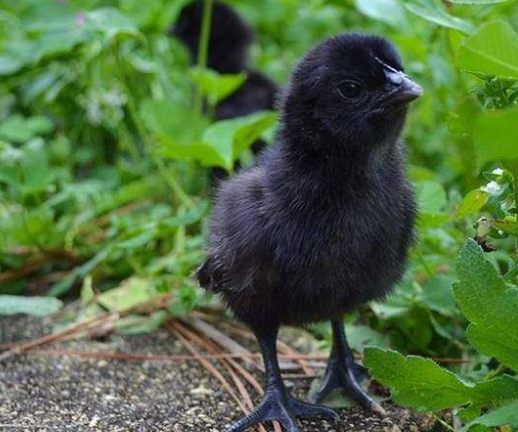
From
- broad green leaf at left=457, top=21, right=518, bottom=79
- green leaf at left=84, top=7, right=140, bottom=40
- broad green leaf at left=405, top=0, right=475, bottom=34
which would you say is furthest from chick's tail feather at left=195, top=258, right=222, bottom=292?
green leaf at left=84, top=7, right=140, bottom=40

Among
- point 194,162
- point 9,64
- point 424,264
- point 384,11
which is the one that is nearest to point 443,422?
point 424,264

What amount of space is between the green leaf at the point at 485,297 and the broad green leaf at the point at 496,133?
490 millimetres

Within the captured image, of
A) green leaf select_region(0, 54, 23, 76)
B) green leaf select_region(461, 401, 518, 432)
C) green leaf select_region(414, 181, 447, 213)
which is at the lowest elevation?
green leaf select_region(0, 54, 23, 76)

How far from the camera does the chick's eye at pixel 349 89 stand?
2256 mm

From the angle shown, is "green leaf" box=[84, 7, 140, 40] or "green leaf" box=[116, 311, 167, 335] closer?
"green leaf" box=[116, 311, 167, 335]

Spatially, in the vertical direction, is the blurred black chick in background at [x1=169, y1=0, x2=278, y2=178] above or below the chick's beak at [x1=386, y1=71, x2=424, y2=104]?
below

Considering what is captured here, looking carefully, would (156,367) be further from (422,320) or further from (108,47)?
(108,47)

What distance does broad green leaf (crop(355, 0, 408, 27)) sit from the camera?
3572 mm

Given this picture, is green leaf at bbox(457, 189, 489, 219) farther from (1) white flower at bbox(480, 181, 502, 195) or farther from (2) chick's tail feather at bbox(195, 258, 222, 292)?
(2) chick's tail feather at bbox(195, 258, 222, 292)

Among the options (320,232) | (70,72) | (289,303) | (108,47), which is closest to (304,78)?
Answer: (320,232)

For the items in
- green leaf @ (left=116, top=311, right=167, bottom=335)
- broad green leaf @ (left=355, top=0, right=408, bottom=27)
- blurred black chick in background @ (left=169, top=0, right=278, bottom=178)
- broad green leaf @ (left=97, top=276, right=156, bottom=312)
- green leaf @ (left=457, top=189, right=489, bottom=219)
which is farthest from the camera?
blurred black chick in background @ (left=169, top=0, right=278, bottom=178)

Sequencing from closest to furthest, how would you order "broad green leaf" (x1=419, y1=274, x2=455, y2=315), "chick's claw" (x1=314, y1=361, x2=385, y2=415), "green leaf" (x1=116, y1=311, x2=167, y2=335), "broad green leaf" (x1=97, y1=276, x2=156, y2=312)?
"chick's claw" (x1=314, y1=361, x2=385, y2=415), "broad green leaf" (x1=419, y1=274, x2=455, y2=315), "green leaf" (x1=116, y1=311, x2=167, y2=335), "broad green leaf" (x1=97, y1=276, x2=156, y2=312)

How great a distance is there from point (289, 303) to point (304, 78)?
54 centimetres

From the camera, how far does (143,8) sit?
421cm
